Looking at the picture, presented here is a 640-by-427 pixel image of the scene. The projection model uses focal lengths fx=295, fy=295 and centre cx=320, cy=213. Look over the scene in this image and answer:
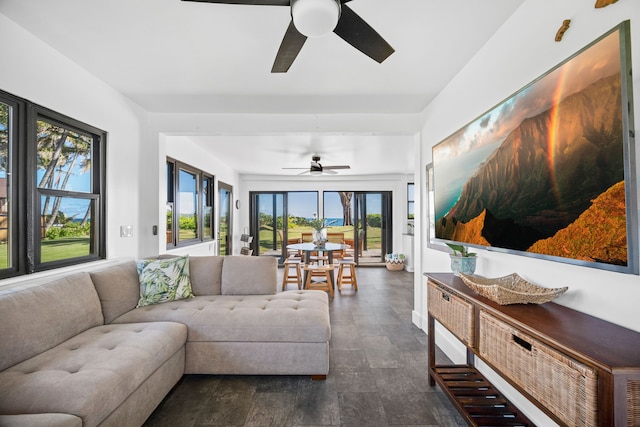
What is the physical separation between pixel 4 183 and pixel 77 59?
1100 mm

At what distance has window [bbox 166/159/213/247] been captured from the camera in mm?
4297

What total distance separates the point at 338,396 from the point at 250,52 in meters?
2.59

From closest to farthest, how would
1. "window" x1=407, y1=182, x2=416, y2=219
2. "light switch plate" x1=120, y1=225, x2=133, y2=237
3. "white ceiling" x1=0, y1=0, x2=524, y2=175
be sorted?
1. "white ceiling" x1=0, y1=0, x2=524, y2=175
2. "light switch plate" x1=120, y1=225, x2=133, y2=237
3. "window" x1=407, y1=182, x2=416, y2=219

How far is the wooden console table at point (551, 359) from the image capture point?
838 millimetres

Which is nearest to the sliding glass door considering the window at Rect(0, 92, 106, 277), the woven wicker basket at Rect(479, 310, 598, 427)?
the window at Rect(0, 92, 106, 277)

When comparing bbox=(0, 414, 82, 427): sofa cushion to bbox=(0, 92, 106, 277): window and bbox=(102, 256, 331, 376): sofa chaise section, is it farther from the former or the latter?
bbox=(0, 92, 106, 277): window

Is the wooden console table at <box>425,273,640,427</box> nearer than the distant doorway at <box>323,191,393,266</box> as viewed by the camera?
Yes

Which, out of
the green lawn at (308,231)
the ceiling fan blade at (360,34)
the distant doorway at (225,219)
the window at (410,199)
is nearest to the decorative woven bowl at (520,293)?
the ceiling fan blade at (360,34)

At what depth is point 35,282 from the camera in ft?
6.52

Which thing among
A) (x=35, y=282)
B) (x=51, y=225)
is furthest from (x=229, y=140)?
(x=35, y=282)

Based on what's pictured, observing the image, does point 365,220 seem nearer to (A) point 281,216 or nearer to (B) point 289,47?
(A) point 281,216

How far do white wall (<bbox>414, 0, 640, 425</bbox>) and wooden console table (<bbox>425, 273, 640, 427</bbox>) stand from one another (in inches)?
4.1

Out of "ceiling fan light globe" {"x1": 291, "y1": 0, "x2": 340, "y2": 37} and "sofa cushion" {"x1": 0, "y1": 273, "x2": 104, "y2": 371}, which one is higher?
"ceiling fan light globe" {"x1": 291, "y1": 0, "x2": 340, "y2": 37}

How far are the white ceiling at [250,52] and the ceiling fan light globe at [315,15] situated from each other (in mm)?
486
